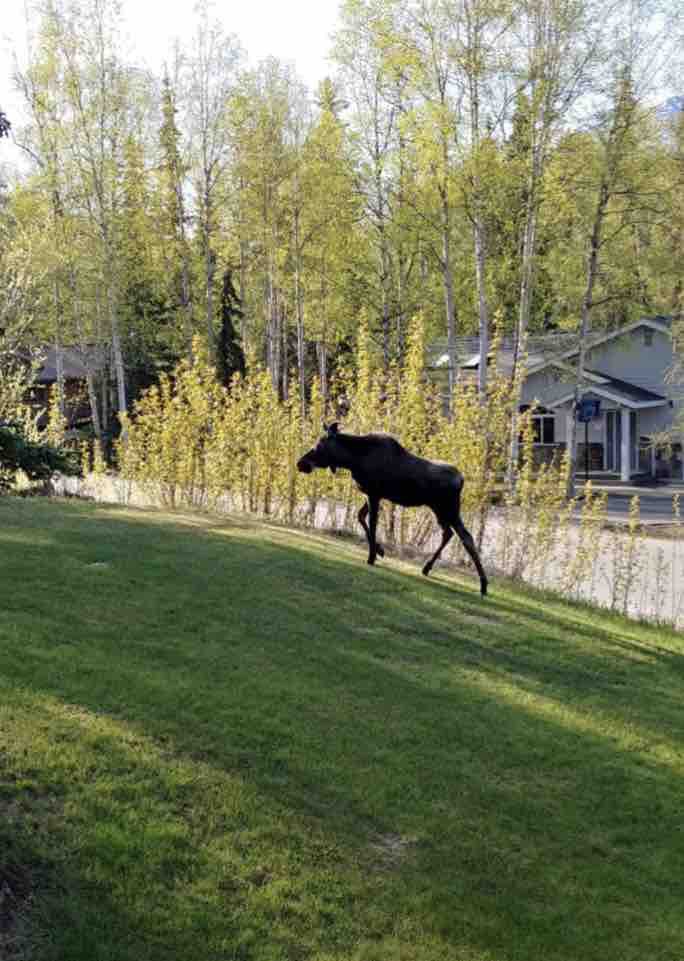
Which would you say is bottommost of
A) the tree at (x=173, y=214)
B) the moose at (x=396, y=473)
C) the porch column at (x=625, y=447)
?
the moose at (x=396, y=473)

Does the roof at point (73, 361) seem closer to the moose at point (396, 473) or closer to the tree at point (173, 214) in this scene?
the tree at point (173, 214)

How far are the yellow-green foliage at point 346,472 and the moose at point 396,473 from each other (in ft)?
6.76

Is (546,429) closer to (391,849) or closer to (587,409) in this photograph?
(587,409)

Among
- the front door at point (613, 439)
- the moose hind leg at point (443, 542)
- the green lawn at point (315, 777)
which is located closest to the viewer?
the green lawn at point (315, 777)

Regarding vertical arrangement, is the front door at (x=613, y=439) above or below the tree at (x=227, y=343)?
below

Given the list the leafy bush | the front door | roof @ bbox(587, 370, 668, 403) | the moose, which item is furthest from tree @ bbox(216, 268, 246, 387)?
the moose

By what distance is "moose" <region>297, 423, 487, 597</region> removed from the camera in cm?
975

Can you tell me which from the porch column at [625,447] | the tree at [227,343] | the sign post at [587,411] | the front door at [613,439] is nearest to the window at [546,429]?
the front door at [613,439]

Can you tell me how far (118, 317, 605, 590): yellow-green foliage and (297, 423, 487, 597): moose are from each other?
2.06 meters

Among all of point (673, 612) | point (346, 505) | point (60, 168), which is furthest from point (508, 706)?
point (60, 168)

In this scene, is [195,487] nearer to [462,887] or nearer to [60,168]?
[462,887]

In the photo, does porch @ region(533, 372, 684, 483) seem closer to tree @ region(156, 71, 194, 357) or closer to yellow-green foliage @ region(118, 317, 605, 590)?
tree @ region(156, 71, 194, 357)

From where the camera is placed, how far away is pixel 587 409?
102ft

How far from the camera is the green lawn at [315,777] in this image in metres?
4.01
